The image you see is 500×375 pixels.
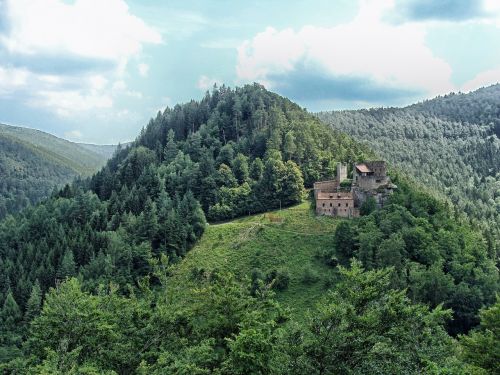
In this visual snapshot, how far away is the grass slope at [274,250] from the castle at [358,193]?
291 cm

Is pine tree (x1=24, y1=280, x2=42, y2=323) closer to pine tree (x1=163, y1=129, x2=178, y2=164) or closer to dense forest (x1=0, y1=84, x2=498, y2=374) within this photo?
dense forest (x1=0, y1=84, x2=498, y2=374)

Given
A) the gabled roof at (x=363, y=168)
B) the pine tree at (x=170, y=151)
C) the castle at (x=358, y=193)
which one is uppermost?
the pine tree at (x=170, y=151)

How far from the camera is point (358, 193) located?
331ft

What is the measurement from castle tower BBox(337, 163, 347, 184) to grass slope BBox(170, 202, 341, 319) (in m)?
9.28

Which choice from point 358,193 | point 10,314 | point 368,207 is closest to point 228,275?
point 368,207

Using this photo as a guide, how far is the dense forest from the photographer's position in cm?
2820

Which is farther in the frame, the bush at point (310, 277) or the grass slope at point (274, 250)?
the grass slope at point (274, 250)

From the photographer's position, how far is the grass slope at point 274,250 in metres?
82.1

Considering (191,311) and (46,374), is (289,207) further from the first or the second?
(46,374)

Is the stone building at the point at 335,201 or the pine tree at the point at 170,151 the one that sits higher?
the pine tree at the point at 170,151

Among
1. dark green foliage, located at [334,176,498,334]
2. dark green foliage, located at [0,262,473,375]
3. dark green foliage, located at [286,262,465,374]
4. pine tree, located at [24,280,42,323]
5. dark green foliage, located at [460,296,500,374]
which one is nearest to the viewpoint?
dark green foliage, located at [286,262,465,374]

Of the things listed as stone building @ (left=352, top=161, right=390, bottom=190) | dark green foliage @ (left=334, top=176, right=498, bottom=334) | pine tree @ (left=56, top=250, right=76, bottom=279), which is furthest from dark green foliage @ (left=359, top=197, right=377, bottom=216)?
pine tree @ (left=56, top=250, right=76, bottom=279)

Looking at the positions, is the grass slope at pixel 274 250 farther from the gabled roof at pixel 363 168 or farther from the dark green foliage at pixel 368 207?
the gabled roof at pixel 363 168

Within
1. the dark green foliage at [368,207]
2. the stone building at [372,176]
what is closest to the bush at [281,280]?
the dark green foliage at [368,207]
